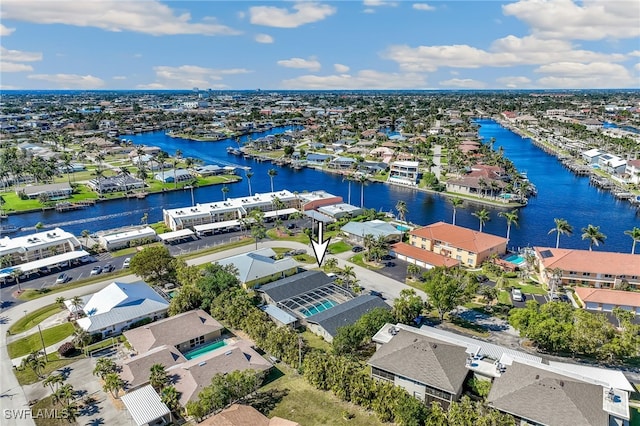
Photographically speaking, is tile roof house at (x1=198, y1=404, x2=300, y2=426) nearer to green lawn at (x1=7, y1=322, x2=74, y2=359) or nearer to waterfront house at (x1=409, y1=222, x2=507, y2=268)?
green lawn at (x1=7, y1=322, x2=74, y2=359)

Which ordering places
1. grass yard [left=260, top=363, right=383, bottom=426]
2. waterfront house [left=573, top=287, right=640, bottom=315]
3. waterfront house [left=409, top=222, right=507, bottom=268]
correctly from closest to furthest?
grass yard [left=260, top=363, right=383, bottom=426], waterfront house [left=573, top=287, right=640, bottom=315], waterfront house [left=409, top=222, right=507, bottom=268]

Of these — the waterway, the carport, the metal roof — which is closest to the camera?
the metal roof

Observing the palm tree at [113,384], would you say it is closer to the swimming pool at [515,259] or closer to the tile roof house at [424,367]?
the tile roof house at [424,367]

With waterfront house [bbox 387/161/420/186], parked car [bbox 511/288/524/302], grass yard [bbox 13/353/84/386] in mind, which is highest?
waterfront house [bbox 387/161/420/186]

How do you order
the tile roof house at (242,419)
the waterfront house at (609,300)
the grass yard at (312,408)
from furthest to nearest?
the waterfront house at (609,300) < the grass yard at (312,408) < the tile roof house at (242,419)

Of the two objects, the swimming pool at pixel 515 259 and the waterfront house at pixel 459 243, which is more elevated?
the waterfront house at pixel 459 243

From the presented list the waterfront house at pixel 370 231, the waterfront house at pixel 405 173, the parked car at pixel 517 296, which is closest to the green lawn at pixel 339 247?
the waterfront house at pixel 370 231

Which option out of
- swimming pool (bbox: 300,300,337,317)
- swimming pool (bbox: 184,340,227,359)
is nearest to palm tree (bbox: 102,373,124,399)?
swimming pool (bbox: 184,340,227,359)
